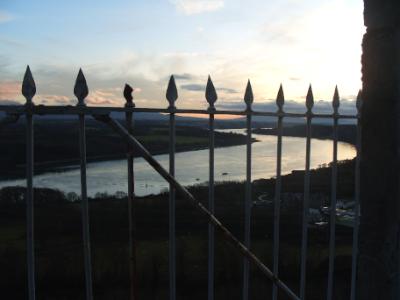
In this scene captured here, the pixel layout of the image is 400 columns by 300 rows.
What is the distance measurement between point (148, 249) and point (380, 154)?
8.29m

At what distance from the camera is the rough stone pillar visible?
243 cm

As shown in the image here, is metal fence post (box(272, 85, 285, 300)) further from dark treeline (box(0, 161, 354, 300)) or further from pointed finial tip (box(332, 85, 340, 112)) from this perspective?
dark treeline (box(0, 161, 354, 300))

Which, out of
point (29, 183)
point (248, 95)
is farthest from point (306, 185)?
point (29, 183)

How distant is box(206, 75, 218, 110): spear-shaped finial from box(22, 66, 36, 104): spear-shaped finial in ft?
3.51

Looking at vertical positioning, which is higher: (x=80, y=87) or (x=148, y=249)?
(x=80, y=87)

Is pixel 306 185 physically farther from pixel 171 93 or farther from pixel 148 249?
pixel 148 249

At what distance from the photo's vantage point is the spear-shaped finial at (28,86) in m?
1.88

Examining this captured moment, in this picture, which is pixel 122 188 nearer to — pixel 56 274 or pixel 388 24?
pixel 56 274

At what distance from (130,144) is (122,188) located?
1406 cm

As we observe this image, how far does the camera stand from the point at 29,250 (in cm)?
199

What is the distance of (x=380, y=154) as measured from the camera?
2533mm

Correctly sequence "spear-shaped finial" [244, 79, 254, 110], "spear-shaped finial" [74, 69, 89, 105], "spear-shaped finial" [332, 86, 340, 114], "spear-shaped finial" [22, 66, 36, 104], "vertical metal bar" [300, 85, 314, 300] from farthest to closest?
"spear-shaped finial" [332, 86, 340, 114] < "vertical metal bar" [300, 85, 314, 300] < "spear-shaped finial" [244, 79, 254, 110] < "spear-shaped finial" [74, 69, 89, 105] < "spear-shaped finial" [22, 66, 36, 104]

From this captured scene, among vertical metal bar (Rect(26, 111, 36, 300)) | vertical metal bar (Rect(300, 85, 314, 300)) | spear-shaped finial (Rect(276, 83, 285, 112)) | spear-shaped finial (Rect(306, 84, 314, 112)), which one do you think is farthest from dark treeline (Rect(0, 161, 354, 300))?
vertical metal bar (Rect(26, 111, 36, 300))

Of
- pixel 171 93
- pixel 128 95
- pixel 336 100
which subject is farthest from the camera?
pixel 336 100
